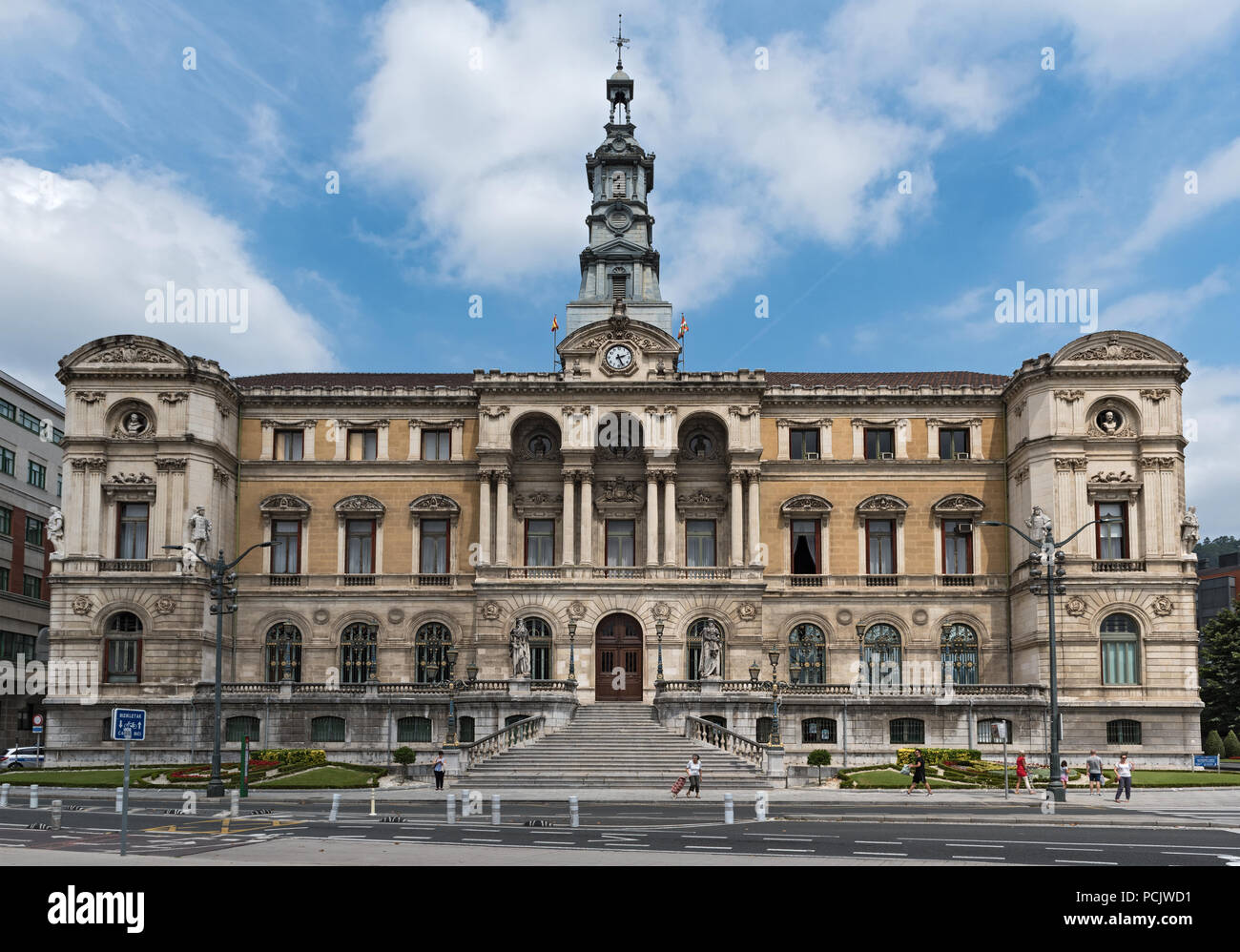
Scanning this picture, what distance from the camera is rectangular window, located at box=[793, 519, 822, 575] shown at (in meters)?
68.2

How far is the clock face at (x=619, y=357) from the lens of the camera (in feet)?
222

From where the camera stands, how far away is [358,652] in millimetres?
67500

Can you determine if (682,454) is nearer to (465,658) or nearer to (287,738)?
(465,658)

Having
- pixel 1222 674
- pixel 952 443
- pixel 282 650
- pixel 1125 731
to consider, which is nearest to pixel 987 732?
pixel 1125 731

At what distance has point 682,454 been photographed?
2719 inches

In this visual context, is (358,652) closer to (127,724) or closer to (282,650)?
(282,650)

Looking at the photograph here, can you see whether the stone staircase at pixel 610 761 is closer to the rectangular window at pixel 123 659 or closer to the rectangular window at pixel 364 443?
the rectangular window at pixel 364 443

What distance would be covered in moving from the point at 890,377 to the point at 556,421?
18735 mm

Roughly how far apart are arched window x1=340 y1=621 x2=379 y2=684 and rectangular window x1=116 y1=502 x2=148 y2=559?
10692mm

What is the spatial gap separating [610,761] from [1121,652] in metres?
25.4

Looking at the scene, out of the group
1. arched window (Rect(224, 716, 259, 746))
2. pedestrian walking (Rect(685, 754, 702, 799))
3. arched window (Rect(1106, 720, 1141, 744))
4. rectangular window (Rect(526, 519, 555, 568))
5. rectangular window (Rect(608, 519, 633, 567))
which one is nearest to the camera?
pedestrian walking (Rect(685, 754, 702, 799))

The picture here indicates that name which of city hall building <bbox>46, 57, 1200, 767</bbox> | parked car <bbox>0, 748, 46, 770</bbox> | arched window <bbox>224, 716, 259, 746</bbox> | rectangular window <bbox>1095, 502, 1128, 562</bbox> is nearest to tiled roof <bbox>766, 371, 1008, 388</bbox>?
city hall building <bbox>46, 57, 1200, 767</bbox>

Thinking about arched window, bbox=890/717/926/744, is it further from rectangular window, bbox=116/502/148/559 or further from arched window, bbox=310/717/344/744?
rectangular window, bbox=116/502/148/559

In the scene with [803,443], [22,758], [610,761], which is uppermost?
[803,443]
